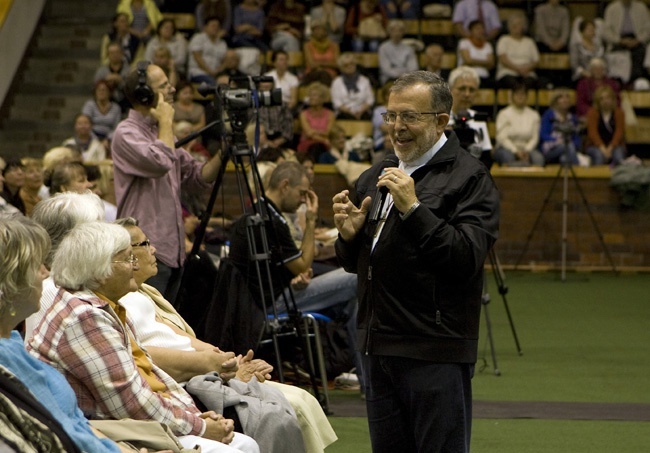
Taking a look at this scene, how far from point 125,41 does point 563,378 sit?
332 inches

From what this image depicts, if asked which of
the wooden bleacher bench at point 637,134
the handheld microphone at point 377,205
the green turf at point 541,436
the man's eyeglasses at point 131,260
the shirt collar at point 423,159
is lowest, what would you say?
the green turf at point 541,436

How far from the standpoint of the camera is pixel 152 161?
18.3 ft

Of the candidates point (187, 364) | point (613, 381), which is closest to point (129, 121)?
point (187, 364)

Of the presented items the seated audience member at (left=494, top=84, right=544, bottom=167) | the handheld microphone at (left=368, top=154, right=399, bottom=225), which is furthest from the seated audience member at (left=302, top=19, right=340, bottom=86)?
the handheld microphone at (left=368, top=154, right=399, bottom=225)

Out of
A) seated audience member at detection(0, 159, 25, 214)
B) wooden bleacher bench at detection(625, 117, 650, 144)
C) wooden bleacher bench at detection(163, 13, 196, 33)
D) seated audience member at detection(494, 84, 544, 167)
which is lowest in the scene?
wooden bleacher bench at detection(625, 117, 650, 144)

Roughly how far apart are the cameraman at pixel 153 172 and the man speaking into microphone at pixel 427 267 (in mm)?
2203

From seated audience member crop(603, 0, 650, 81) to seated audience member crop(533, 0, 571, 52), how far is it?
0.49 metres

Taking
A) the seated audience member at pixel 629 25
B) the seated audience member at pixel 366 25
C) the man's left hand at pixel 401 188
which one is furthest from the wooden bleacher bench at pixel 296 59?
the man's left hand at pixel 401 188

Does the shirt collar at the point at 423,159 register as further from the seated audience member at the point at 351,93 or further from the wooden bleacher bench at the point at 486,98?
the wooden bleacher bench at the point at 486,98

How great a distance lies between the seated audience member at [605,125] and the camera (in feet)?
42.9

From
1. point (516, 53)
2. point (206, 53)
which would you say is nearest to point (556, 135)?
point (516, 53)

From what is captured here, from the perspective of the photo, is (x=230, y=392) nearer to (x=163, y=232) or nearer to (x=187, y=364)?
(x=187, y=364)

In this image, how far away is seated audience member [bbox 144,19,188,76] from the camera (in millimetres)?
13906

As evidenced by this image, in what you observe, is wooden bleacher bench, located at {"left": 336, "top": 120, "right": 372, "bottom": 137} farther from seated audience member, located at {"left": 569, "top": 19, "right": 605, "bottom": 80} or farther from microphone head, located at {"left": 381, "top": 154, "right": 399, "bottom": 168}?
microphone head, located at {"left": 381, "top": 154, "right": 399, "bottom": 168}
